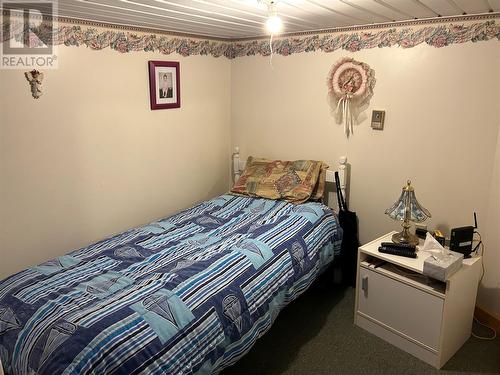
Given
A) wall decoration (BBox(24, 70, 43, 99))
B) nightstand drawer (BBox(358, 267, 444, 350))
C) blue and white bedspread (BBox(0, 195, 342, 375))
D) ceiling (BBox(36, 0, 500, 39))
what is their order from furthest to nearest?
1. wall decoration (BBox(24, 70, 43, 99))
2. nightstand drawer (BBox(358, 267, 444, 350))
3. ceiling (BBox(36, 0, 500, 39))
4. blue and white bedspread (BBox(0, 195, 342, 375))

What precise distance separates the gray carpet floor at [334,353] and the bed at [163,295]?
1.03 ft

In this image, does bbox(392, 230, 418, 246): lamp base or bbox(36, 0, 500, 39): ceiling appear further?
bbox(392, 230, 418, 246): lamp base

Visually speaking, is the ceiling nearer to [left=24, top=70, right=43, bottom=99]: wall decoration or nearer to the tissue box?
[left=24, top=70, right=43, bottom=99]: wall decoration

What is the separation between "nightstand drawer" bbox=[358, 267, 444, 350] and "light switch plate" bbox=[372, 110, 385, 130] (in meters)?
1.05

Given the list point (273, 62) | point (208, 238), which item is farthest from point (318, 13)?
point (208, 238)

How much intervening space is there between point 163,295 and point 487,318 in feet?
6.99

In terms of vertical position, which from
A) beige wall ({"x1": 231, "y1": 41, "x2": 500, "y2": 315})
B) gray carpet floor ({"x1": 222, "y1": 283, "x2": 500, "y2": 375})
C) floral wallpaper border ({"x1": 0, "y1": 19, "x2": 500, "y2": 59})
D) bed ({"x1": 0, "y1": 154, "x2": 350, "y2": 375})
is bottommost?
gray carpet floor ({"x1": 222, "y1": 283, "x2": 500, "y2": 375})

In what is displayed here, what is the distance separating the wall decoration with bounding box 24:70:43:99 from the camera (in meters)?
2.31

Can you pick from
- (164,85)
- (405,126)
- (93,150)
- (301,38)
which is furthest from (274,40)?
(93,150)

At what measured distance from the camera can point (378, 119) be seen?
2.86 m

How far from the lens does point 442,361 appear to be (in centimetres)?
222

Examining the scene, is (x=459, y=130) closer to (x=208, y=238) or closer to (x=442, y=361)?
(x=442, y=361)

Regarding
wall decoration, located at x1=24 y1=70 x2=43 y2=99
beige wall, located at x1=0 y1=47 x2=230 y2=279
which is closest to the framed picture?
beige wall, located at x1=0 y1=47 x2=230 y2=279

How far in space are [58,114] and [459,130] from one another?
255 centimetres
